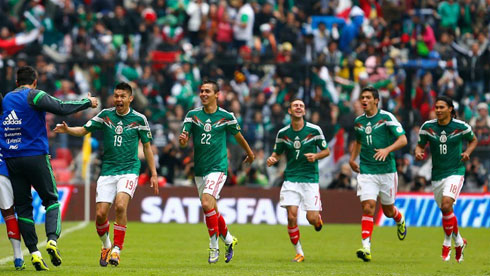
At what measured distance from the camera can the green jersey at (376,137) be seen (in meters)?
16.1

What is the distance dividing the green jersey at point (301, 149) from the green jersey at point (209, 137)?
1.52 m

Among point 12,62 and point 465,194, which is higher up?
point 12,62

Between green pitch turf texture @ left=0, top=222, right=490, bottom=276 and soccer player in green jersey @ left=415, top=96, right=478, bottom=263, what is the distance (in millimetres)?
561

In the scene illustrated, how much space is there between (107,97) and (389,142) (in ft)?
36.8

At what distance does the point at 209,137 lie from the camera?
14961 millimetres

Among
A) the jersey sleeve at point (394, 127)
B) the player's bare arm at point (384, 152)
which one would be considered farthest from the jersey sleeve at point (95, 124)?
the jersey sleeve at point (394, 127)

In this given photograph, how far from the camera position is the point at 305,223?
25672 millimetres

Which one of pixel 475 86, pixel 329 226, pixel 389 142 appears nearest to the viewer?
pixel 389 142

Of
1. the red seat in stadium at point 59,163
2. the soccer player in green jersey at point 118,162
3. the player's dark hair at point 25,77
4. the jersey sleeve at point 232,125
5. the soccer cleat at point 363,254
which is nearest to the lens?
the player's dark hair at point 25,77

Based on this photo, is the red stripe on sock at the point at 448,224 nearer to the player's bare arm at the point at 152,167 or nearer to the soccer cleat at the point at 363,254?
the soccer cleat at the point at 363,254

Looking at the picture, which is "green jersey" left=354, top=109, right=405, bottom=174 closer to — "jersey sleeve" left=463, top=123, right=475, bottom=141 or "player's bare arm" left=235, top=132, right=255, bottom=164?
"jersey sleeve" left=463, top=123, right=475, bottom=141

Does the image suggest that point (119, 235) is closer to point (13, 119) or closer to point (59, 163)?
point (13, 119)

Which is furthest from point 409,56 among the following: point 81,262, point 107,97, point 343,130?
point 81,262

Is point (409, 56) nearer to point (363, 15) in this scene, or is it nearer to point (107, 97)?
point (363, 15)
